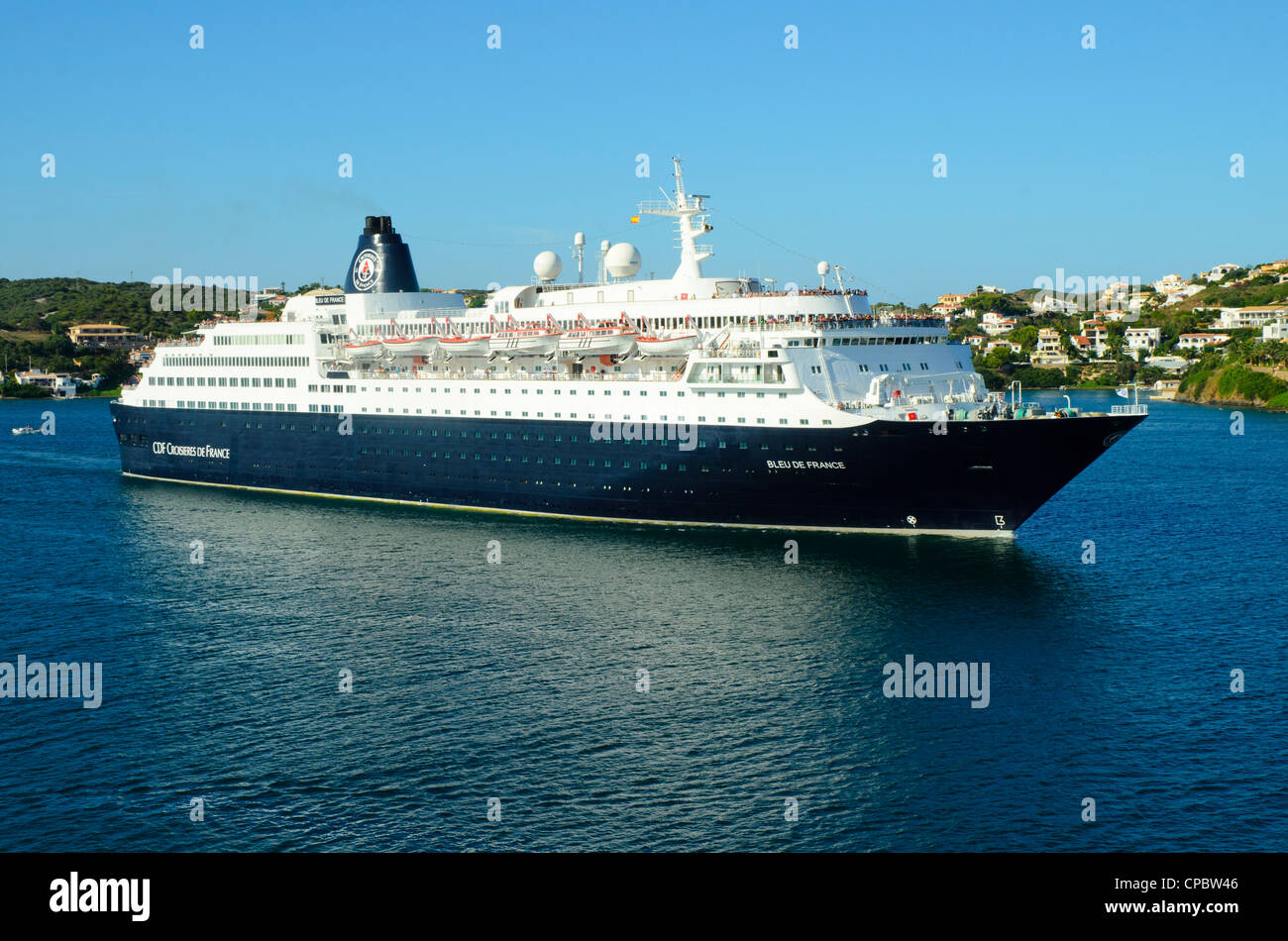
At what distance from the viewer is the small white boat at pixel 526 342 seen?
4875cm

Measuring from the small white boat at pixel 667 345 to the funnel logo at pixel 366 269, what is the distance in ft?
59.2

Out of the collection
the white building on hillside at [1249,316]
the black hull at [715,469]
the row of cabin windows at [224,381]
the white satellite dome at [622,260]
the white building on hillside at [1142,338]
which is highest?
the white building on hillside at [1249,316]

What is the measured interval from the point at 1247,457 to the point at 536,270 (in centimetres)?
4632

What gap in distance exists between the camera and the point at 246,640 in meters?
30.0

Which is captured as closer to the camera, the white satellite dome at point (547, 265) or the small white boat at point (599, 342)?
the small white boat at point (599, 342)

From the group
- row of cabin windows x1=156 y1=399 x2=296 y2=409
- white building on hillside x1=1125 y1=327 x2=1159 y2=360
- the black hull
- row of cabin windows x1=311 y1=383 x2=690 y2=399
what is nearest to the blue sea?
the black hull

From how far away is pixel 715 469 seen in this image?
138 ft

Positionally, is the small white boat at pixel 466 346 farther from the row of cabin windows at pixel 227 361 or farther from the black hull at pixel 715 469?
the row of cabin windows at pixel 227 361

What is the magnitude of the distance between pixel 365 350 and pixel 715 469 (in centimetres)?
2066

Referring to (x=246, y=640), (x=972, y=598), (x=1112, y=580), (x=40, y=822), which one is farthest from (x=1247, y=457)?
(x=40, y=822)

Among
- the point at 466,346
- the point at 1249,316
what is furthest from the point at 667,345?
the point at 1249,316

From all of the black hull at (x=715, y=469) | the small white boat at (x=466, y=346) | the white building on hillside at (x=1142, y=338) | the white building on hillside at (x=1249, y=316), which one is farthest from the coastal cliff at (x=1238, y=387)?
the small white boat at (x=466, y=346)

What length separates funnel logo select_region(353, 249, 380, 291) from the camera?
Answer: 189ft

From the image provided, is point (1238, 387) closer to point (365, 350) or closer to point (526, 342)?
point (526, 342)
